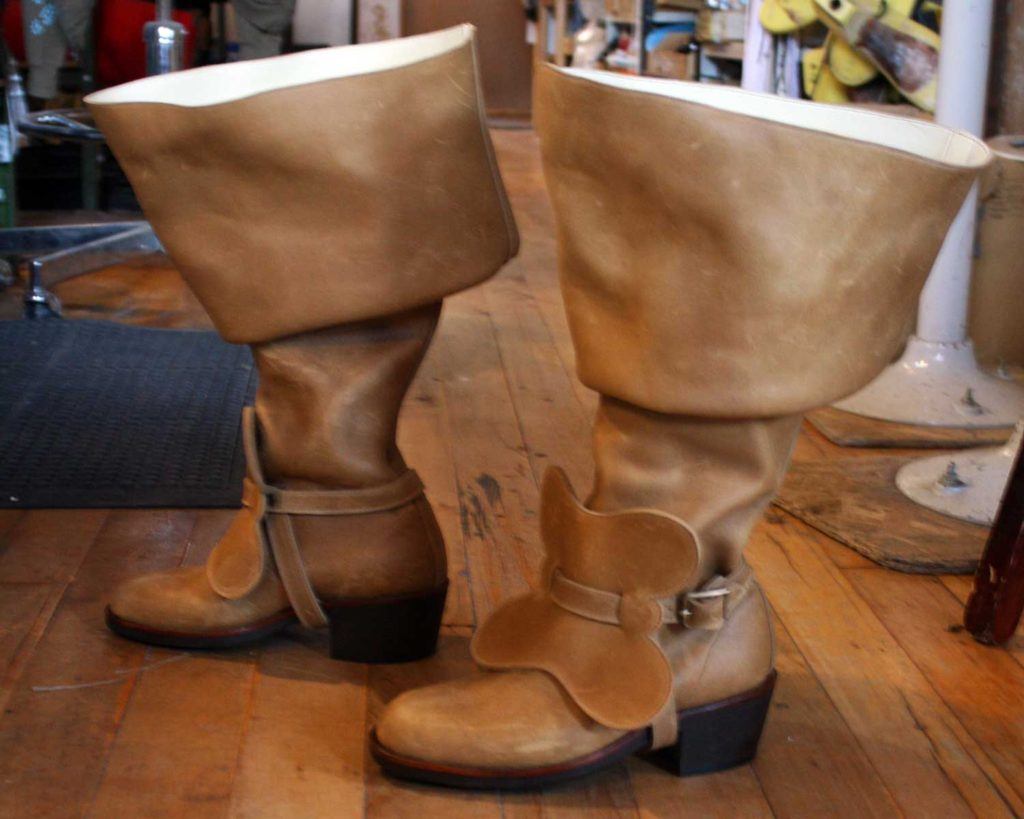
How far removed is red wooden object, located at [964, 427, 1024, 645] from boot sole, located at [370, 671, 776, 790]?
310 millimetres

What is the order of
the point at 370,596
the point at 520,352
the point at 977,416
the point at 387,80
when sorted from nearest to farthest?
1. the point at 387,80
2. the point at 370,596
3. the point at 977,416
4. the point at 520,352

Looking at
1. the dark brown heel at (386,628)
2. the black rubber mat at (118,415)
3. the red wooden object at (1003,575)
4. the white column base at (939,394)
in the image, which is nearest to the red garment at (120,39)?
the black rubber mat at (118,415)

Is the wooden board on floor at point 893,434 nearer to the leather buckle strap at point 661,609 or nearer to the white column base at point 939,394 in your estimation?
the white column base at point 939,394

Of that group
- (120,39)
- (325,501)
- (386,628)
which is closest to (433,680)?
(386,628)

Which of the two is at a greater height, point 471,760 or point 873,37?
point 873,37

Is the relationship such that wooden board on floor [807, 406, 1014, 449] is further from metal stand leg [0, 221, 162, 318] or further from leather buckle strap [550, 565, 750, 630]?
metal stand leg [0, 221, 162, 318]

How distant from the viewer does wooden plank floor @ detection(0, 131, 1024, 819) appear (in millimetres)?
851

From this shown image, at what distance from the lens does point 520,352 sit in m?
2.09

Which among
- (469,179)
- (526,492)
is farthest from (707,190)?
(526,492)

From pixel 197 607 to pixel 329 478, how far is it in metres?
0.15

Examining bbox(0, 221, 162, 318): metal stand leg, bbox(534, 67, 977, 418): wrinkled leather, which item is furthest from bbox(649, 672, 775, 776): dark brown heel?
bbox(0, 221, 162, 318): metal stand leg

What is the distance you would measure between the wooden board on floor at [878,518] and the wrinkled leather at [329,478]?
523 millimetres

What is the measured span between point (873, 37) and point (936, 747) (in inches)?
57.6

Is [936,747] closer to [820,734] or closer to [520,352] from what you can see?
[820,734]
